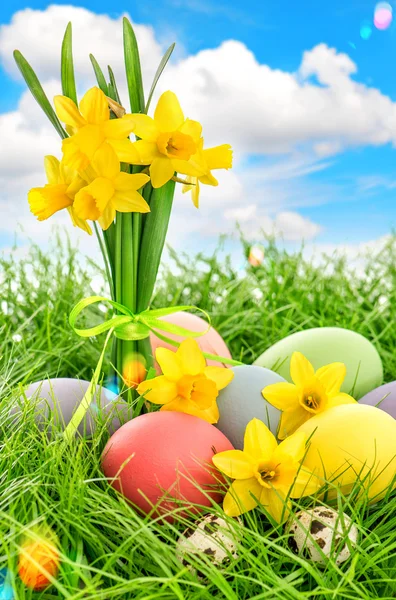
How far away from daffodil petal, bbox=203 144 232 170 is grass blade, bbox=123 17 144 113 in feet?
0.45

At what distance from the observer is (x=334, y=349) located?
3.86ft

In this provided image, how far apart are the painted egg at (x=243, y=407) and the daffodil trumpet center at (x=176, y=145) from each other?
38 cm

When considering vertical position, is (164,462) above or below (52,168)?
below

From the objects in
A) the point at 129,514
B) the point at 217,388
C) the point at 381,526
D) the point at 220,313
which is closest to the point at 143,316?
the point at 217,388

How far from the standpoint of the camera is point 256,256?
83.2 inches

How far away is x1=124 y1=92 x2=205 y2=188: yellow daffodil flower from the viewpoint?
2.99ft

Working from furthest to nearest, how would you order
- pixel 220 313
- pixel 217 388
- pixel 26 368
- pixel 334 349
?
pixel 220 313 < pixel 26 368 < pixel 334 349 < pixel 217 388

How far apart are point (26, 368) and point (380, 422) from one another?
75 cm

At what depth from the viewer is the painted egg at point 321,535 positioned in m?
0.73

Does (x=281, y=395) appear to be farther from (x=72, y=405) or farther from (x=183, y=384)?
(x=72, y=405)

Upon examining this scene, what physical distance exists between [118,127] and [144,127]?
46mm

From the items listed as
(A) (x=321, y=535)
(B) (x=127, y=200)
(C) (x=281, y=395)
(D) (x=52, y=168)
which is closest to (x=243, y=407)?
(C) (x=281, y=395)

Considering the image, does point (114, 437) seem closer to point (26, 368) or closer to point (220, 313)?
point (26, 368)

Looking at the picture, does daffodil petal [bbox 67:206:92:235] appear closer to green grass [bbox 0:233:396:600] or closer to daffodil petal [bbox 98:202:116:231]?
daffodil petal [bbox 98:202:116:231]
